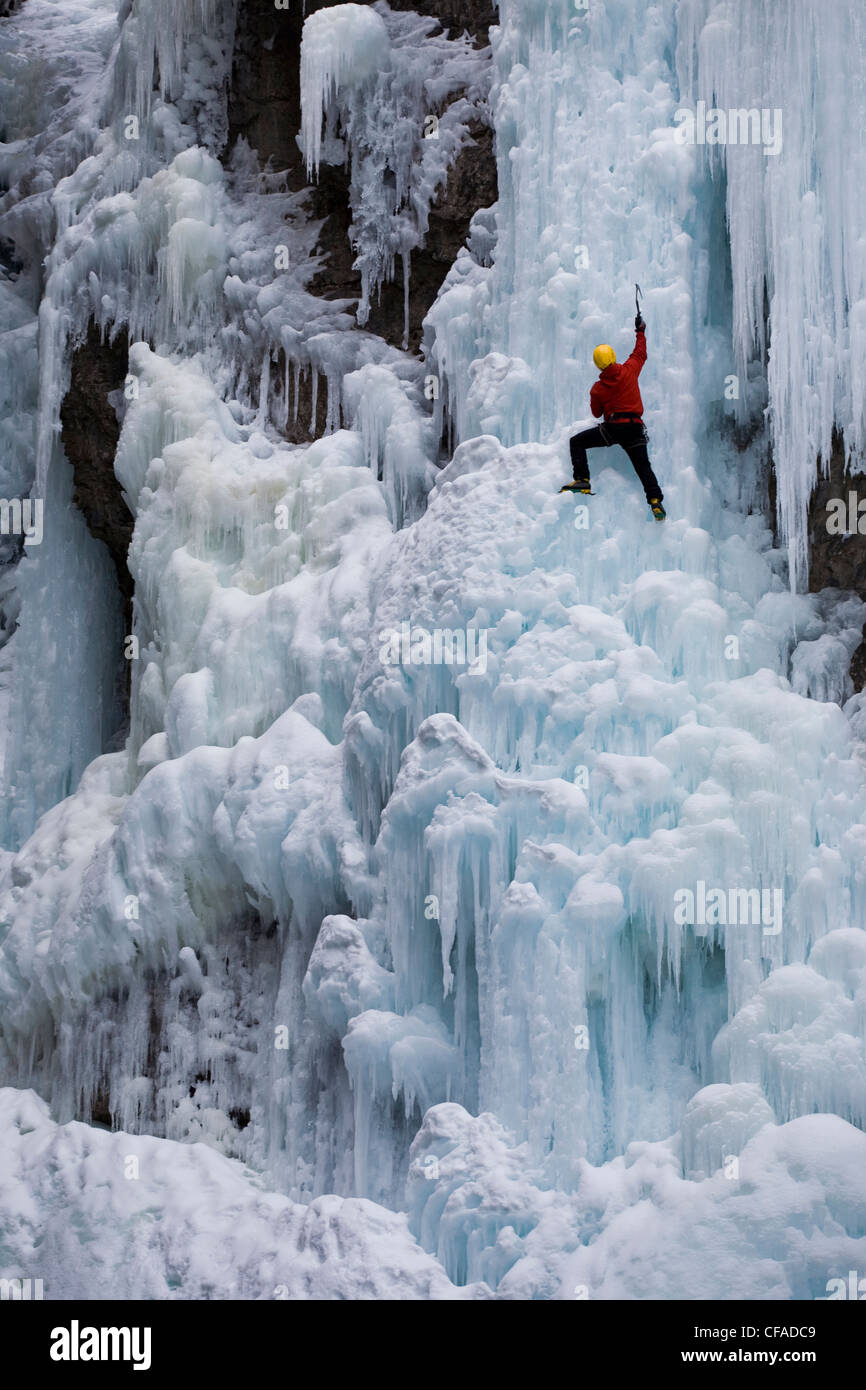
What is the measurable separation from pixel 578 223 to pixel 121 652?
6.09m

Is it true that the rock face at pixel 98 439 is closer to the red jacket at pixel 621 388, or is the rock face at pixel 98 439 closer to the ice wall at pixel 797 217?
the red jacket at pixel 621 388

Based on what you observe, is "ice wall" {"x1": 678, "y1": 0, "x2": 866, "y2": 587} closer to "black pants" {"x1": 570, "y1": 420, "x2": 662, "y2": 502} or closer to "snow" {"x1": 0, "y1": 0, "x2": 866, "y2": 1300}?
"snow" {"x1": 0, "y1": 0, "x2": 866, "y2": 1300}

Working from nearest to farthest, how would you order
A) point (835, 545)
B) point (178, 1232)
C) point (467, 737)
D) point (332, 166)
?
1. point (178, 1232)
2. point (467, 737)
3. point (835, 545)
4. point (332, 166)

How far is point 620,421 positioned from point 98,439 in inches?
233

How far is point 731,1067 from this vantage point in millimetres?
8969

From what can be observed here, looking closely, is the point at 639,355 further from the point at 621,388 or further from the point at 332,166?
the point at 332,166

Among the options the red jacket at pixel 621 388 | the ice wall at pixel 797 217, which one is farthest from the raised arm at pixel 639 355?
the ice wall at pixel 797 217

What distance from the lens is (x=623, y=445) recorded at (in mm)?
10281

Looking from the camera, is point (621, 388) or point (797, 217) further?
point (797, 217)

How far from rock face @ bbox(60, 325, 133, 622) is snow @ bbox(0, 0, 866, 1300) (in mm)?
405

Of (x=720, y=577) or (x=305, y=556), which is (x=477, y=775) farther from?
(x=305, y=556)

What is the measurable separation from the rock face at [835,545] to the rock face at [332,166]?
146 inches

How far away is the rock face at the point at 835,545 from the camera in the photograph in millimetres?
10484

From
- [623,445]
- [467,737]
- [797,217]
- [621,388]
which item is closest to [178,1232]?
[467,737]
